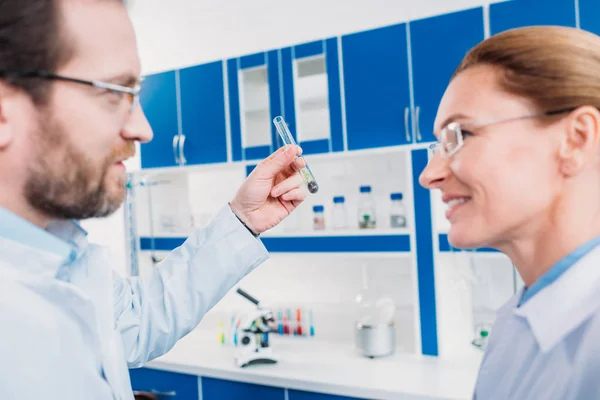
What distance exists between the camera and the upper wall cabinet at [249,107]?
9.53 feet

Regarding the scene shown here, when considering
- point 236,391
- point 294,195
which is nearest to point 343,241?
point 236,391

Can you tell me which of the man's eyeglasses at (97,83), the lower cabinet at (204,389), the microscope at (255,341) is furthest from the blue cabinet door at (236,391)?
the man's eyeglasses at (97,83)

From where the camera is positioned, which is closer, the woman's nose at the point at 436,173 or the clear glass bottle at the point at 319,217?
the woman's nose at the point at 436,173

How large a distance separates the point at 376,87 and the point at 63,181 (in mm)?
1928

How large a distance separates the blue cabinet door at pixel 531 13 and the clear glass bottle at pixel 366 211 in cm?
100


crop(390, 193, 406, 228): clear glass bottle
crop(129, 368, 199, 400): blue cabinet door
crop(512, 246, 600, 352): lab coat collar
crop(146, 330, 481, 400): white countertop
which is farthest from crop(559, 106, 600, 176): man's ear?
crop(129, 368, 199, 400): blue cabinet door

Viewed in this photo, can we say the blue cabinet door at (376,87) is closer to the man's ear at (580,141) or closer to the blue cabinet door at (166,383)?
the blue cabinet door at (166,383)

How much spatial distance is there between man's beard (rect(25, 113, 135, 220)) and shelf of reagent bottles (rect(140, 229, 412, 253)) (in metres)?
1.81

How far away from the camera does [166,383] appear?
276cm

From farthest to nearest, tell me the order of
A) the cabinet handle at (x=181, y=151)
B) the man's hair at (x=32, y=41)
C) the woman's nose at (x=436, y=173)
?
the cabinet handle at (x=181, y=151), the woman's nose at (x=436, y=173), the man's hair at (x=32, y=41)

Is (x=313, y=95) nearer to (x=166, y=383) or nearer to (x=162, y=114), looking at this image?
(x=162, y=114)

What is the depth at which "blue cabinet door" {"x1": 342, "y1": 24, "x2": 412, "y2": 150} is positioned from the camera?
97.0 inches

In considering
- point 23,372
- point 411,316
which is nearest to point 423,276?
point 411,316

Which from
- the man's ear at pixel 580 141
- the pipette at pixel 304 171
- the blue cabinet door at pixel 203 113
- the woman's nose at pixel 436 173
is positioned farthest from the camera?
the blue cabinet door at pixel 203 113
